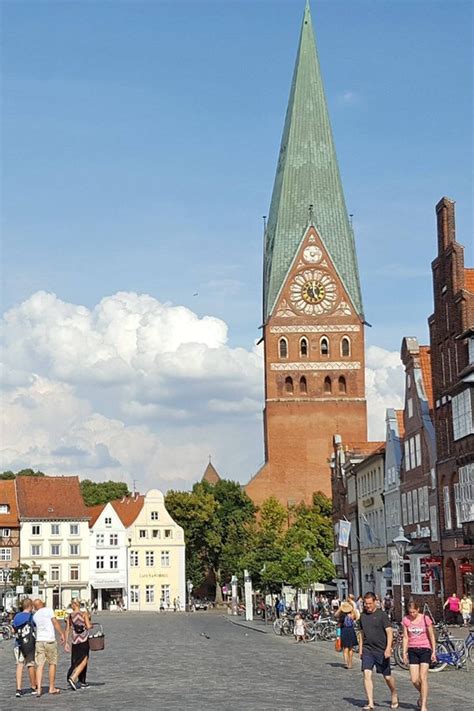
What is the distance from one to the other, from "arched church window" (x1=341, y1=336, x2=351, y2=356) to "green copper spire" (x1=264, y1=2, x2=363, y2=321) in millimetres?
4673

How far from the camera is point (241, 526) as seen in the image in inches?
4299

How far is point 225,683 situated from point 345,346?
94.4 meters

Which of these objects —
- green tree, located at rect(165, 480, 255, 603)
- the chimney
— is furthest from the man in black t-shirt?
green tree, located at rect(165, 480, 255, 603)

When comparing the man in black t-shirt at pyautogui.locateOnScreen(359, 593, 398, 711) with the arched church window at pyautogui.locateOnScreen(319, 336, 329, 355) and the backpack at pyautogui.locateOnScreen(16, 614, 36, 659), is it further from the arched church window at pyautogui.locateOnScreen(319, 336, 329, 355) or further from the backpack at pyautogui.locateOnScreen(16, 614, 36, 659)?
the arched church window at pyautogui.locateOnScreen(319, 336, 329, 355)

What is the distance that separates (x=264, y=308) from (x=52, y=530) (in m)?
30.8

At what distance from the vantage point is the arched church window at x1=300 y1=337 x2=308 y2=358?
116m

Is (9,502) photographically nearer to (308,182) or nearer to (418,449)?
(308,182)

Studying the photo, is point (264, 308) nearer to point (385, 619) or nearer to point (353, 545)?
point (353, 545)

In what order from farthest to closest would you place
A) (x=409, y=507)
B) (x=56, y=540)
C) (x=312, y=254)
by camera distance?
(x=312, y=254) < (x=56, y=540) < (x=409, y=507)

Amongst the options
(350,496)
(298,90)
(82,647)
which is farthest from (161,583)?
(82,647)

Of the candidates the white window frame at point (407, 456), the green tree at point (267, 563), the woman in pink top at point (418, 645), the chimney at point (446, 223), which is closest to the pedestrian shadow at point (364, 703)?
the woman in pink top at point (418, 645)

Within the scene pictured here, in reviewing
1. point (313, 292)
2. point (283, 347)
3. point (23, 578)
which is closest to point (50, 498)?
point (23, 578)

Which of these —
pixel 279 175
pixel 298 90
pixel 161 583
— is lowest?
pixel 161 583

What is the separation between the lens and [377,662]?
1906cm
